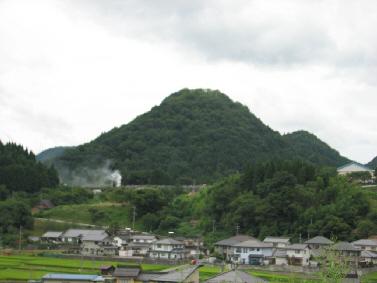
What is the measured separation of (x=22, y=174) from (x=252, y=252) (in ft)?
118

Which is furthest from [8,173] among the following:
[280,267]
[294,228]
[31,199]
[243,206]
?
[280,267]

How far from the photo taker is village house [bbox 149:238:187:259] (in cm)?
4938

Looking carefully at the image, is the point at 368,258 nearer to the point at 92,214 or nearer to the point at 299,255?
the point at 299,255

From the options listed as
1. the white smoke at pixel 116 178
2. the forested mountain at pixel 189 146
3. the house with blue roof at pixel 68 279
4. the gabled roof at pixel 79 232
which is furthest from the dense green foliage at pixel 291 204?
the white smoke at pixel 116 178

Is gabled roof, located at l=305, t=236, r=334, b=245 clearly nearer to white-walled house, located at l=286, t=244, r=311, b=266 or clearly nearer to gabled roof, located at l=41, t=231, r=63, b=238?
white-walled house, located at l=286, t=244, r=311, b=266

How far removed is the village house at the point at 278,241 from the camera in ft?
158

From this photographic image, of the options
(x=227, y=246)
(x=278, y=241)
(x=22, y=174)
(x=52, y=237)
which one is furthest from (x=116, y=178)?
(x=278, y=241)

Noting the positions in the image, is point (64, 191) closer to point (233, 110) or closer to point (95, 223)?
point (95, 223)

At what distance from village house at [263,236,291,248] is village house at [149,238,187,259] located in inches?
273

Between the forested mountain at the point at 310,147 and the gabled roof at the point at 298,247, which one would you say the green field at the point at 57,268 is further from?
the forested mountain at the point at 310,147

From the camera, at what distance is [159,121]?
371ft

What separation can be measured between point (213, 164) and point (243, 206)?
134ft

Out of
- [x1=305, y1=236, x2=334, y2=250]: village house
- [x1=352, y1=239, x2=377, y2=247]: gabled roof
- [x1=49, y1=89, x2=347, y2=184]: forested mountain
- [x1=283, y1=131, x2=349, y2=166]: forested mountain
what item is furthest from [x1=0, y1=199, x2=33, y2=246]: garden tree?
[x1=283, y1=131, x2=349, y2=166]: forested mountain

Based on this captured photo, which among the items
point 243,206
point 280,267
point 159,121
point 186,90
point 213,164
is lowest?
point 280,267
